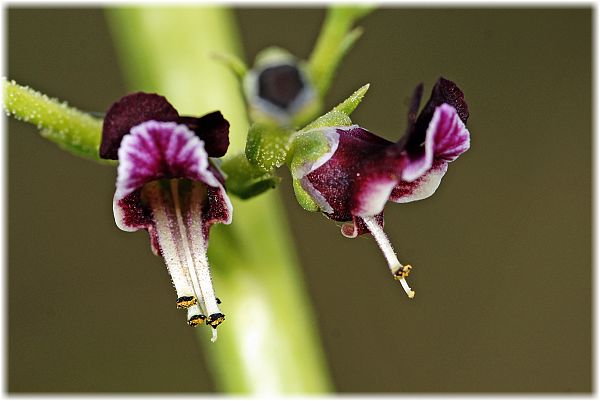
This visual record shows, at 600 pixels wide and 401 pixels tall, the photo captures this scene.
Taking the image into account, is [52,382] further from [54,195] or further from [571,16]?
[571,16]

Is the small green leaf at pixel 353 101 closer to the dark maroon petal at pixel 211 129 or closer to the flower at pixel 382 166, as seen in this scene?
the flower at pixel 382 166

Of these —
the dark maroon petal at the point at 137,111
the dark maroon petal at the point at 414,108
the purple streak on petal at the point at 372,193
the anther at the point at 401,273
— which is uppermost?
the dark maroon petal at the point at 137,111

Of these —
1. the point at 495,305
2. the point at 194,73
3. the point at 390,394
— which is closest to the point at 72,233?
the point at 390,394

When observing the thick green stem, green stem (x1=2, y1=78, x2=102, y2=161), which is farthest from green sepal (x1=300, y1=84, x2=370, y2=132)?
the thick green stem

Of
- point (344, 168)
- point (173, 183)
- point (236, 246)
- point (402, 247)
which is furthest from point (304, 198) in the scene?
point (402, 247)

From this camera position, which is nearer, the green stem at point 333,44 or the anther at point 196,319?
the anther at point 196,319

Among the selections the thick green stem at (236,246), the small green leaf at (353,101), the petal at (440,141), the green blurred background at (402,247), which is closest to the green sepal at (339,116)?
the small green leaf at (353,101)

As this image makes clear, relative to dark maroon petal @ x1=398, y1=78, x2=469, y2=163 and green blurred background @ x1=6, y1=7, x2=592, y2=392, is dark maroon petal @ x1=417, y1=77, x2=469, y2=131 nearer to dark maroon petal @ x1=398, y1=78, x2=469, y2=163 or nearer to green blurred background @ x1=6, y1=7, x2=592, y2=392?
dark maroon petal @ x1=398, y1=78, x2=469, y2=163

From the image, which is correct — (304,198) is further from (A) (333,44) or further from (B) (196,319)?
(A) (333,44)
